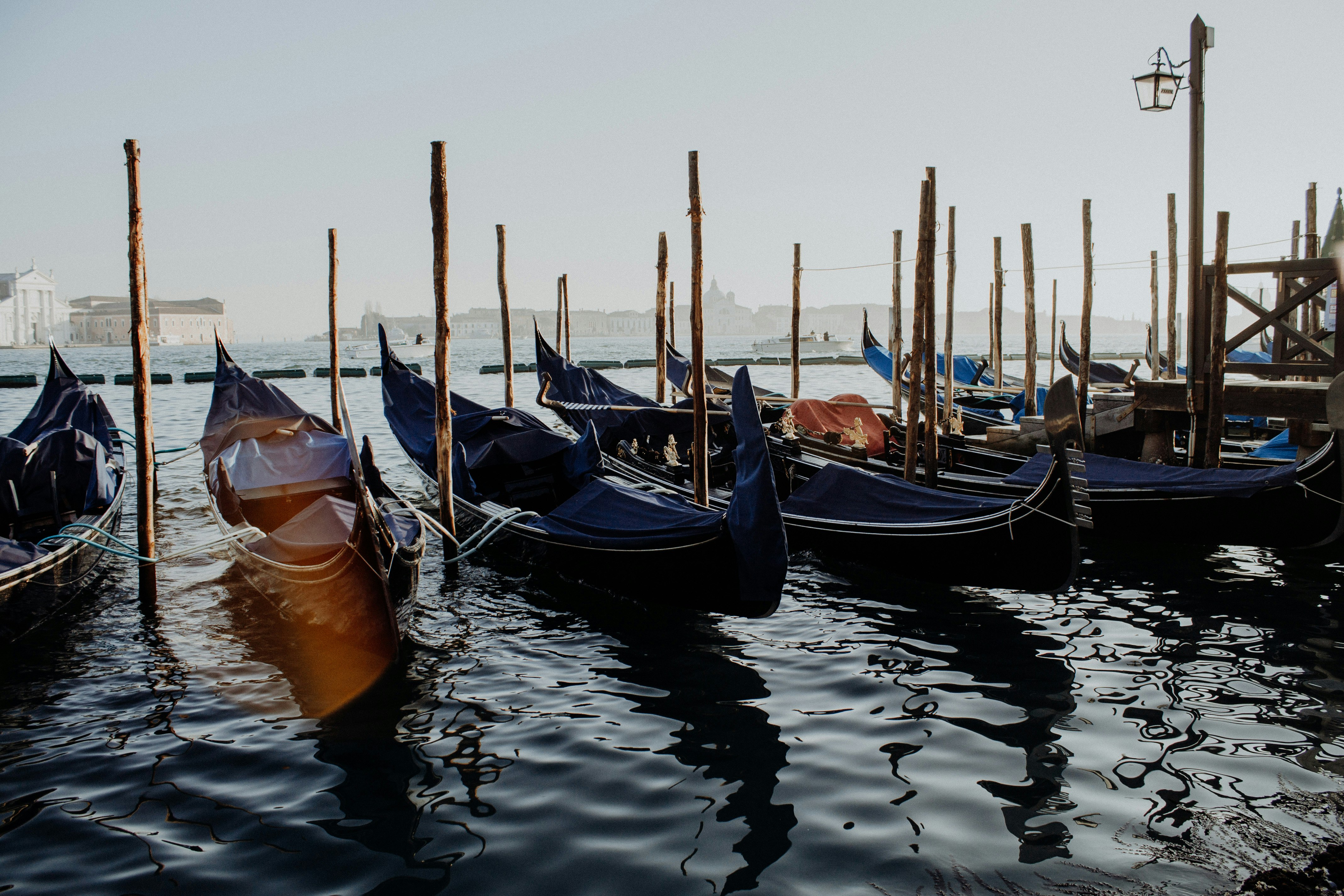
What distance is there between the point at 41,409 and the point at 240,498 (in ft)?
10.2

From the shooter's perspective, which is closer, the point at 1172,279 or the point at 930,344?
the point at 930,344

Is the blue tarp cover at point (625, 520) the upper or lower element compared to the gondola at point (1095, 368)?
lower

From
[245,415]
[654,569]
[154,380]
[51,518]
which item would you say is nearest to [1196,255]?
[654,569]

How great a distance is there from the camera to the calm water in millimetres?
2742

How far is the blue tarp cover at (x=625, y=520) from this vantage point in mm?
4844

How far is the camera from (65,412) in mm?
7676

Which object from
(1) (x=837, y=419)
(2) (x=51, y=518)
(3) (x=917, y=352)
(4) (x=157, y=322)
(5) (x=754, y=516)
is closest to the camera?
(5) (x=754, y=516)

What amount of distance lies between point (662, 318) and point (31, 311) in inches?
4084

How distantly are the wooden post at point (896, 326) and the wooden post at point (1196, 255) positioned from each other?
8.68 ft

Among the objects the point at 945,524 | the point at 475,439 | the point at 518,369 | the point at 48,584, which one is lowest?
the point at 48,584

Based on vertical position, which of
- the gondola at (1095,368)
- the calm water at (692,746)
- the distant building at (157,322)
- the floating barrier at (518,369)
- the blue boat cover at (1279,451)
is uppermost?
the distant building at (157,322)

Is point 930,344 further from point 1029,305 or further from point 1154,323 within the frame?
point 1154,323

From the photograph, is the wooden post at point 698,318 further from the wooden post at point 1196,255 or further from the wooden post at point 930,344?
the wooden post at point 1196,255

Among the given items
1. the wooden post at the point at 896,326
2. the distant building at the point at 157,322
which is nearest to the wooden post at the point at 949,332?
the wooden post at the point at 896,326
